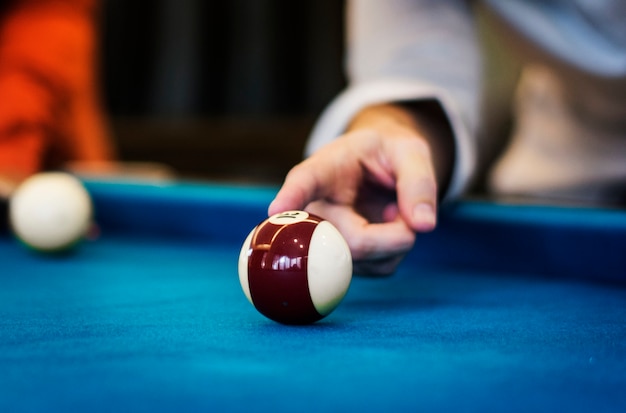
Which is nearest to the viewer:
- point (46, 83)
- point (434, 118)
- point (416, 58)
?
point (434, 118)

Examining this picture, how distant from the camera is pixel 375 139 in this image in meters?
1.43

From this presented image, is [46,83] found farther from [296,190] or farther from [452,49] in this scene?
[296,190]

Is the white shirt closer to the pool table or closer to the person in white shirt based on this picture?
the person in white shirt

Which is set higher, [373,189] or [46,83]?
[46,83]

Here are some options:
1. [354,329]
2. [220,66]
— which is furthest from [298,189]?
[220,66]

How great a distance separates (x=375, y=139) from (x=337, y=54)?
21.1ft

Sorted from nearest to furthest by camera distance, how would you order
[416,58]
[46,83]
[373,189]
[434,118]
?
[373,189]
[434,118]
[416,58]
[46,83]

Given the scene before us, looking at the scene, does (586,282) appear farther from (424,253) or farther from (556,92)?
(556,92)

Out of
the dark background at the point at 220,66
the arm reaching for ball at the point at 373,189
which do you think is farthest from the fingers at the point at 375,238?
the dark background at the point at 220,66

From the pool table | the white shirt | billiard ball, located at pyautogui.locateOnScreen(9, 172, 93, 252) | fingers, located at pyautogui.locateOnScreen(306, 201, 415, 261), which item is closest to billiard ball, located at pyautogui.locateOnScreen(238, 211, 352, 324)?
the pool table

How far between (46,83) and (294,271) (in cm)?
317

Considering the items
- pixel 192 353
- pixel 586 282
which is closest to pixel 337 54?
pixel 586 282

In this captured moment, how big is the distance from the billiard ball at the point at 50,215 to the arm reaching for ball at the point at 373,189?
87 centimetres

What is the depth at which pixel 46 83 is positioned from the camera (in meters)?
3.87
